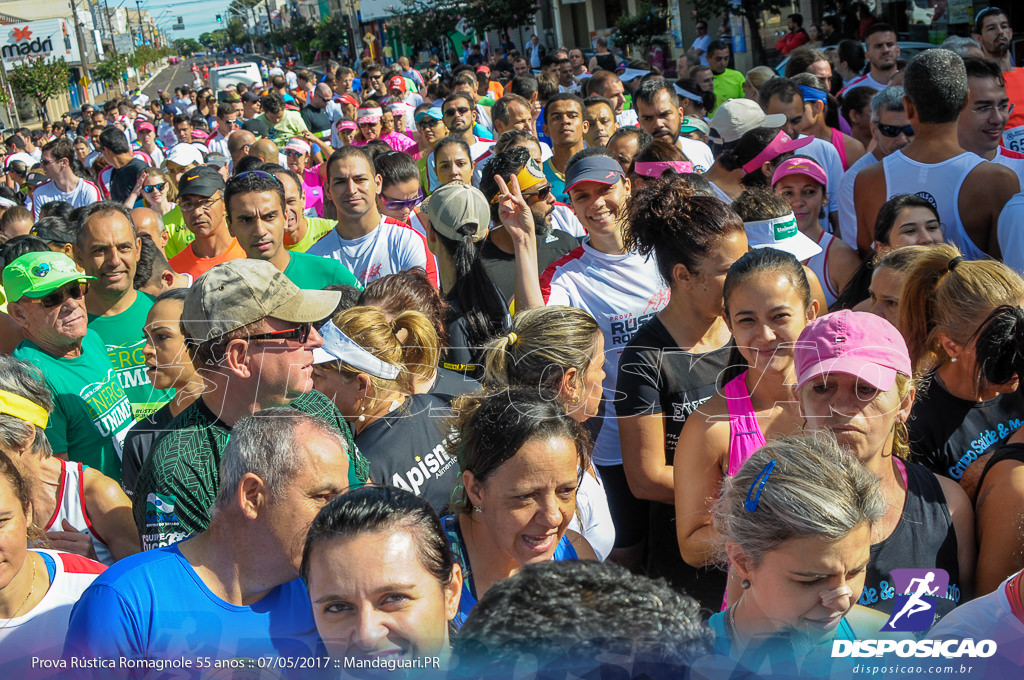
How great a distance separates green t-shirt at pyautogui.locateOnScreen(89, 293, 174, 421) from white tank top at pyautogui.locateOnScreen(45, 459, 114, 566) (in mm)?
783

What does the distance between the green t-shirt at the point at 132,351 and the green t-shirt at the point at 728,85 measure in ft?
25.9

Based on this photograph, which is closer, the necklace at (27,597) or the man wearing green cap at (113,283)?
the necklace at (27,597)

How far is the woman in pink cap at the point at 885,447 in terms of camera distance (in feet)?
7.47

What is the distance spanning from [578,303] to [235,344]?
67.0 inches

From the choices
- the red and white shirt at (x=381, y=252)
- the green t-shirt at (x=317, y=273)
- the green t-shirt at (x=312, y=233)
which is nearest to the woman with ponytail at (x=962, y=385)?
the green t-shirt at (x=317, y=273)

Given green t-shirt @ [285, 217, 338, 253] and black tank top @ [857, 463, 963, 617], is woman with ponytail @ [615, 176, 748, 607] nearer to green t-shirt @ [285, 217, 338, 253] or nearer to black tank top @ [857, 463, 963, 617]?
black tank top @ [857, 463, 963, 617]

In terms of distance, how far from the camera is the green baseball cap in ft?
12.6

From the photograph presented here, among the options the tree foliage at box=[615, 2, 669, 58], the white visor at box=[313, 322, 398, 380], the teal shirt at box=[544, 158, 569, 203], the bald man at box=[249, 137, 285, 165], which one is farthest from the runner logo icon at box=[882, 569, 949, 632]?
the tree foliage at box=[615, 2, 669, 58]

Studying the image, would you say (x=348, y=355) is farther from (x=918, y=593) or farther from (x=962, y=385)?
(x=962, y=385)

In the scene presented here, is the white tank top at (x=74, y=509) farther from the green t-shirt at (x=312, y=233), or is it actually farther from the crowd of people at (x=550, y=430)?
the green t-shirt at (x=312, y=233)

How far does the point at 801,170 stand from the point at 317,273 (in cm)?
265

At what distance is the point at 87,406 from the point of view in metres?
3.74

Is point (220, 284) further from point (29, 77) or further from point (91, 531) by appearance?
point (29, 77)

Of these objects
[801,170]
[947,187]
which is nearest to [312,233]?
[801,170]
